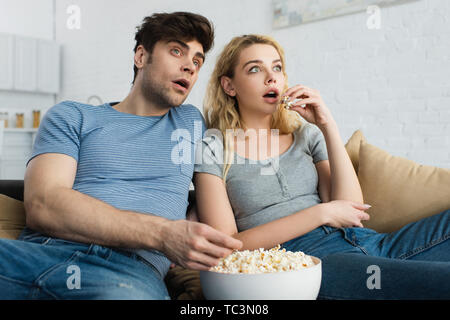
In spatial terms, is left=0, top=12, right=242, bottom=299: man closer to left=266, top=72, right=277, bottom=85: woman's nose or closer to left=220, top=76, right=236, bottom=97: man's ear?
left=220, top=76, right=236, bottom=97: man's ear

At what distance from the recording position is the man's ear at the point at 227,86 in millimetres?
1754

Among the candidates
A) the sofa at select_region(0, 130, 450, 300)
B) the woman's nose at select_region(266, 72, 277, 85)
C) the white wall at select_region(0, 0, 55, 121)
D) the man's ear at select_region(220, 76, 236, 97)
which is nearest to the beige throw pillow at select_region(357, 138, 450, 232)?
the sofa at select_region(0, 130, 450, 300)

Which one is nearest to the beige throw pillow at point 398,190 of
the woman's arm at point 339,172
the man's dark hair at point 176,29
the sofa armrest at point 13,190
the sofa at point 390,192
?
the sofa at point 390,192

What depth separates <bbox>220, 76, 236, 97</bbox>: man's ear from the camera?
175 cm

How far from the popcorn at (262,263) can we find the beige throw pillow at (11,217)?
754 mm

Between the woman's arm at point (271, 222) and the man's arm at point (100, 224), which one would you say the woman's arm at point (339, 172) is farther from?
the man's arm at point (100, 224)

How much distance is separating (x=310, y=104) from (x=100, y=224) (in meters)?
0.89

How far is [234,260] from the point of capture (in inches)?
40.6

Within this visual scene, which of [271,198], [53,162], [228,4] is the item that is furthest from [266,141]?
[228,4]

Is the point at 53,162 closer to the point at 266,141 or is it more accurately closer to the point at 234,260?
the point at 234,260

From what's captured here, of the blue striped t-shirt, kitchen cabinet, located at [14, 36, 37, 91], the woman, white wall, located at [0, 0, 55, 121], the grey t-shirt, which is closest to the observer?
the woman

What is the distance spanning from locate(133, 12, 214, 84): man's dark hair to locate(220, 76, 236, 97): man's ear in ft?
0.53

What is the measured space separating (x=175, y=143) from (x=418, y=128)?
1904 mm

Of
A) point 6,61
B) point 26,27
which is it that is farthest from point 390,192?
point 26,27
